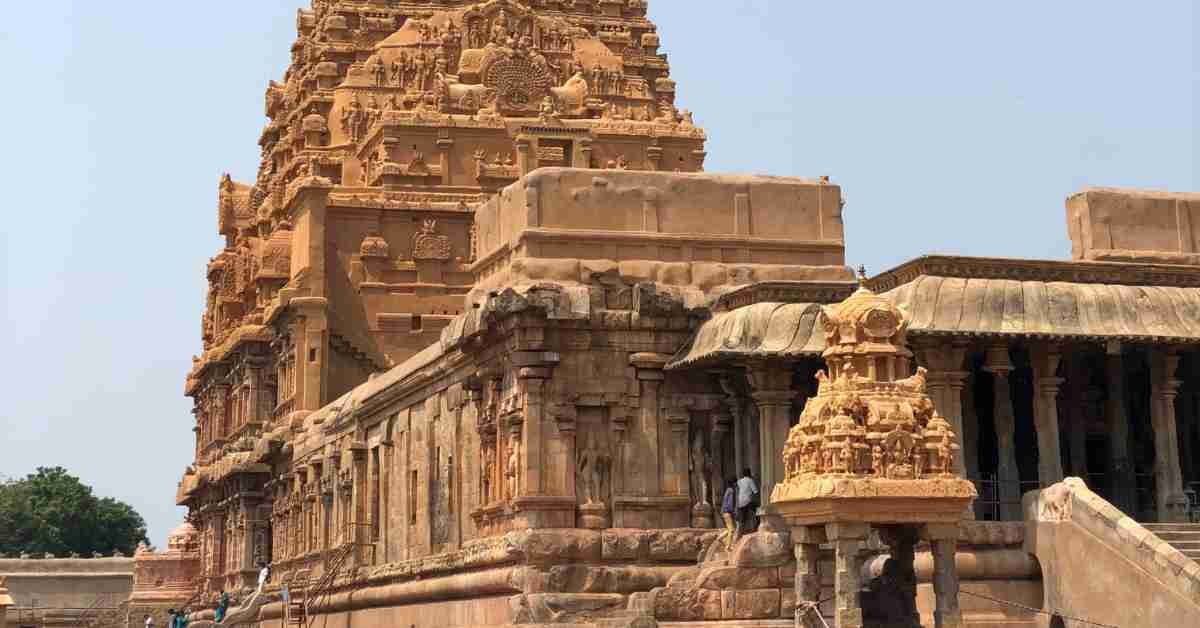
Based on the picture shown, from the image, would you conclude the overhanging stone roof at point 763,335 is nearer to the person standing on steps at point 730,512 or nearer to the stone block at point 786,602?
the person standing on steps at point 730,512

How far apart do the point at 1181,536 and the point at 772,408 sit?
21.0ft

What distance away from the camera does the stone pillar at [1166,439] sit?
29.9 m

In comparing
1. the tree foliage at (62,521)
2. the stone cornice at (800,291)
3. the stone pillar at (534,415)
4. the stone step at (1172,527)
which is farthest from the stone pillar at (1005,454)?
the tree foliage at (62,521)

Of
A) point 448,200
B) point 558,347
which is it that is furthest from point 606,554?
point 448,200

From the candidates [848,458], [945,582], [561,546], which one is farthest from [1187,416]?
[848,458]

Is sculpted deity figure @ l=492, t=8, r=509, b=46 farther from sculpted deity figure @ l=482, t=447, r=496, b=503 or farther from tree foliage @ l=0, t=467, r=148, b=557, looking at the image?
tree foliage @ l=0, t=467, r=148, b=557

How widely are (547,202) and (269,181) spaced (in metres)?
38.0

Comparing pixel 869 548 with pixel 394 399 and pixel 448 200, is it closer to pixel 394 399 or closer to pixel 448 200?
pixel 394 399

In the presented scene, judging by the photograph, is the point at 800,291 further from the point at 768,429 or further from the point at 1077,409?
the point at 1077,409

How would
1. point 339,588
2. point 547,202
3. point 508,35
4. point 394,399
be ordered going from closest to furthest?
point 547,202 → point 394,399 → point 339,588 → point 508,35

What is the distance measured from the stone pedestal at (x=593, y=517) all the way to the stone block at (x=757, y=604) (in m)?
3.27

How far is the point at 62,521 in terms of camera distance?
116562 mm

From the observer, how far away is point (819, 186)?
34594mm

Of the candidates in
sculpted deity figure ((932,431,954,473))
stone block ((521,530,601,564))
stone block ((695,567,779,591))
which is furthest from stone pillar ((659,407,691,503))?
sculpted deity figure ((932,431,954,473))
